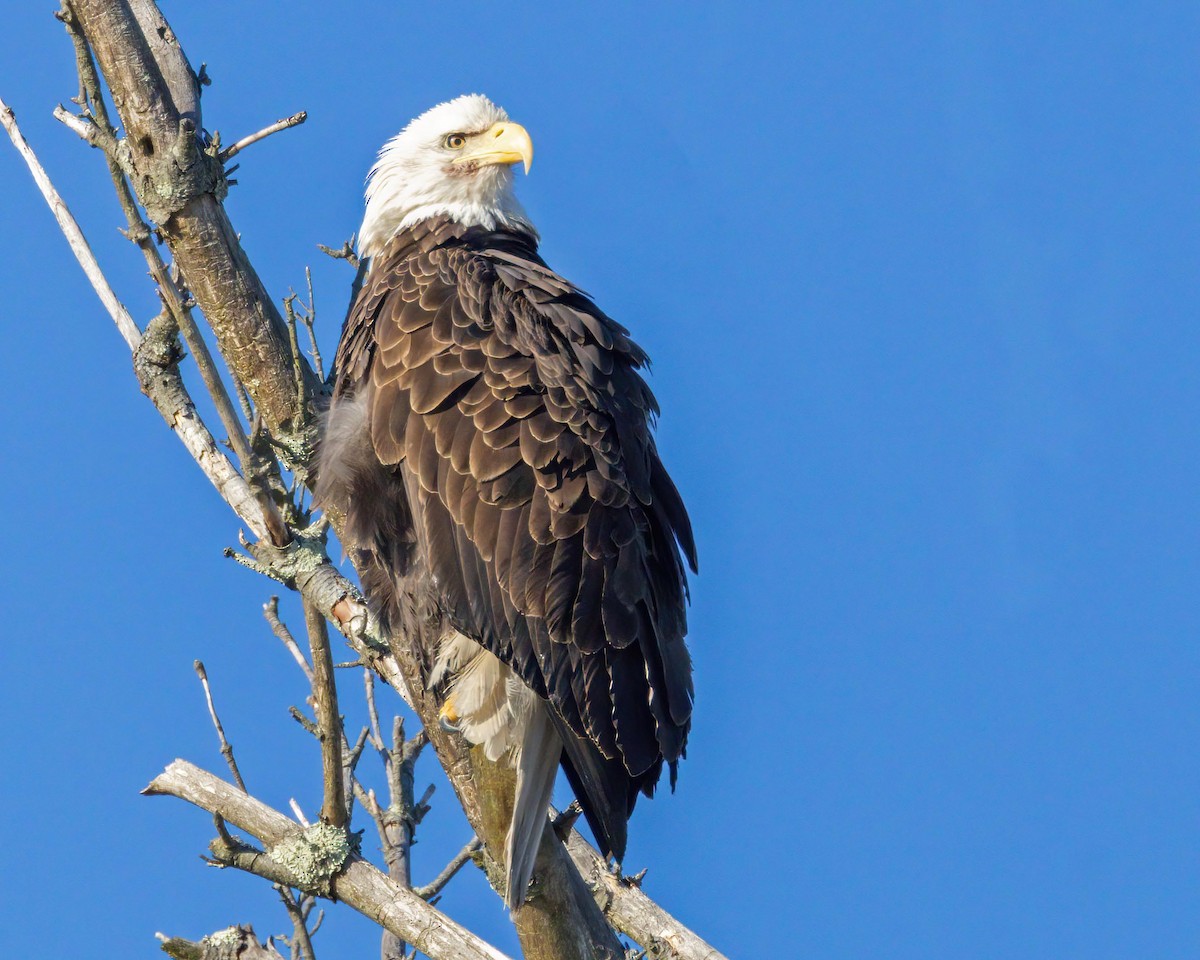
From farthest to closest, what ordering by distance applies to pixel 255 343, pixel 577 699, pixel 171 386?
pixel 171 386 < pixel 255 343 < pixel 577 699

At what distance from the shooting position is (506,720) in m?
4.16

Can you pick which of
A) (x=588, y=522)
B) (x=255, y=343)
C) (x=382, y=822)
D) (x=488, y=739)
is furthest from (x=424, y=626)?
(x=382, y=822)

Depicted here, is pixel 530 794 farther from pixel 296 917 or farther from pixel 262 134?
pixel 262 134

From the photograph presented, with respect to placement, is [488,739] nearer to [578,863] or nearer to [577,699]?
[577,699]

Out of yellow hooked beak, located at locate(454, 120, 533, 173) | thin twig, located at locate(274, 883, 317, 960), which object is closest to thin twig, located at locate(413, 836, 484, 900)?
thin twig, located at locate(274, 883, 317, 960)

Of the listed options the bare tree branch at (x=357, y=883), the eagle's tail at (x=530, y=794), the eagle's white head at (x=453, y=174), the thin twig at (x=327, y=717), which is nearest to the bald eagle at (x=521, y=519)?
the eagle's tail at (x=530, y=794)

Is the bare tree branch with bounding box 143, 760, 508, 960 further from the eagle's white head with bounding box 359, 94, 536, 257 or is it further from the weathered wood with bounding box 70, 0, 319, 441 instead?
the eagle's white head with bounding box 359, 94, 536, 257

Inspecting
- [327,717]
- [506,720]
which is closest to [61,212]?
[327,717]

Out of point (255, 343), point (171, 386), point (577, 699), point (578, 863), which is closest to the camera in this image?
point (577, 699)

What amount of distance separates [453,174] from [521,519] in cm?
174

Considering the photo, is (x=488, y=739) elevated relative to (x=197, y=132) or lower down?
lower down

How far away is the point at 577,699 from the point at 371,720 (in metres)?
1.68

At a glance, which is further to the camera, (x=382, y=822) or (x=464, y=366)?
(x=382, y=822)

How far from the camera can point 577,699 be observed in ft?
12.4
